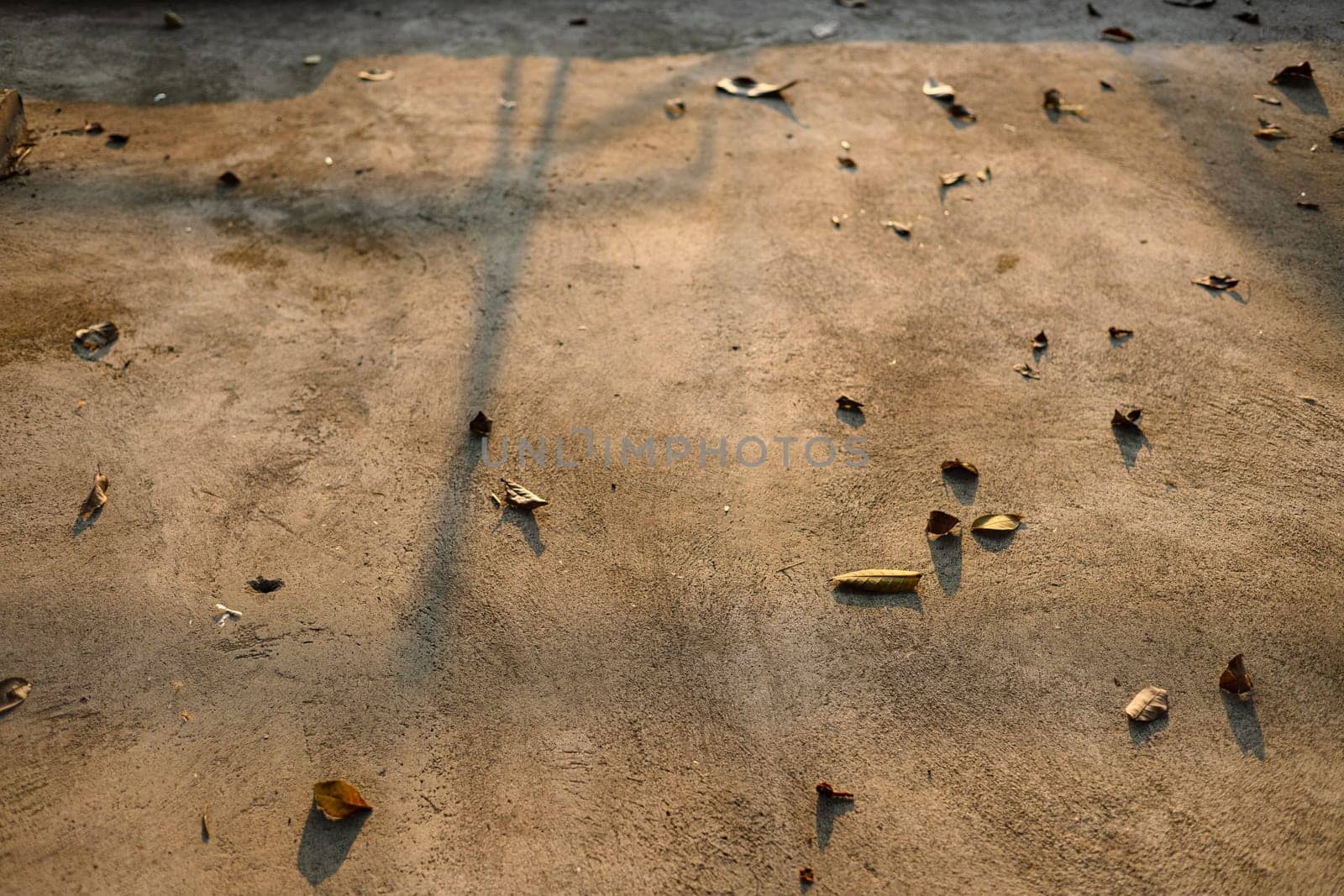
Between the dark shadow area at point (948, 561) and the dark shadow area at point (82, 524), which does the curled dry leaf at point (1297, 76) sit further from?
the dark shadow area at point (82, 524)

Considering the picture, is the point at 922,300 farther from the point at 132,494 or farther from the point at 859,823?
the point at 132,494

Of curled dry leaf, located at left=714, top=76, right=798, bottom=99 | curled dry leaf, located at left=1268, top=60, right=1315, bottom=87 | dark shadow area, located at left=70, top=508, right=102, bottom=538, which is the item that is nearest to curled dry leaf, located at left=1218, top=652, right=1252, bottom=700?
dark shadow area, located at left=70, top=508, right=102, bottom=538

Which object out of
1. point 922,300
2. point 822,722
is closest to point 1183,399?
point 922,300

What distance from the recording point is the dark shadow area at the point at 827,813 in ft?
7.58

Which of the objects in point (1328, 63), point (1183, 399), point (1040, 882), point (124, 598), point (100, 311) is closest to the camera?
point (1040, 882)

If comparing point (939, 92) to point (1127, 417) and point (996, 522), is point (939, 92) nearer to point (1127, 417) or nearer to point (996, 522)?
point (1127, 417)

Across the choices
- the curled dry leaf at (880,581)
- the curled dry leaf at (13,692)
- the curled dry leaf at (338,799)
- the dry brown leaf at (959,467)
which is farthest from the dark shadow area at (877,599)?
the curled dry leaf at (13,692)

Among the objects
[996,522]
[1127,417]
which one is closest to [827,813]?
[996,522]

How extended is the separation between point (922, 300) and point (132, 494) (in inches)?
125

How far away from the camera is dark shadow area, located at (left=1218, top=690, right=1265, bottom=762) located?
2.47 metres

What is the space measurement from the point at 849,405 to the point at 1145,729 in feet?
4.82

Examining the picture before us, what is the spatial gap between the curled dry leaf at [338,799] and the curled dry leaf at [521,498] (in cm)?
105

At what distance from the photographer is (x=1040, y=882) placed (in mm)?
2234

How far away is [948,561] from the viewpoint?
2.92m
